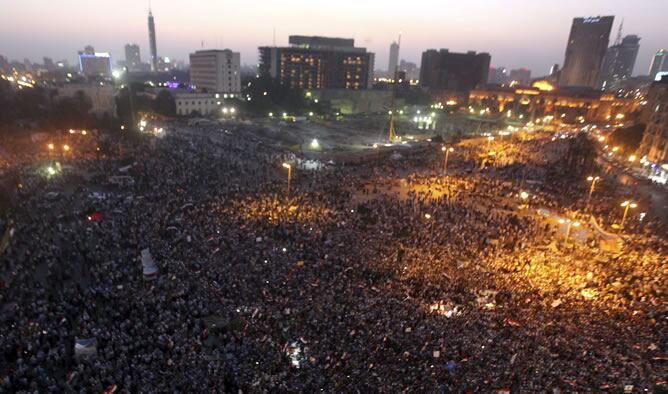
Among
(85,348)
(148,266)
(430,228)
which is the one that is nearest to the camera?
(85,348)

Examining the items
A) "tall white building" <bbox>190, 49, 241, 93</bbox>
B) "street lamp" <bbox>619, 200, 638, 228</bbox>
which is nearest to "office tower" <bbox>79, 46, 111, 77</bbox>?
"tall white building" <bbox>190, 49, 241, 93</bbox>

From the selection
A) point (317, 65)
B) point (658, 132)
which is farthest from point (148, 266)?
point (317, 65)

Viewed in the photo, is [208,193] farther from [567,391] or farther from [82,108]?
[82,108]

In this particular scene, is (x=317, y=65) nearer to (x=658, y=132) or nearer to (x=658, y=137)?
(x=658, y=132)

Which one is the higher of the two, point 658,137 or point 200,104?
point 658,137

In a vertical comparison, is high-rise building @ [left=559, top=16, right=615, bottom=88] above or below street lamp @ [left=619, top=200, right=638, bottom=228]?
above

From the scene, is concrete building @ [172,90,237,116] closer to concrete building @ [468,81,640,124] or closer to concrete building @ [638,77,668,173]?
concrete building @ [468,81,640,124]
